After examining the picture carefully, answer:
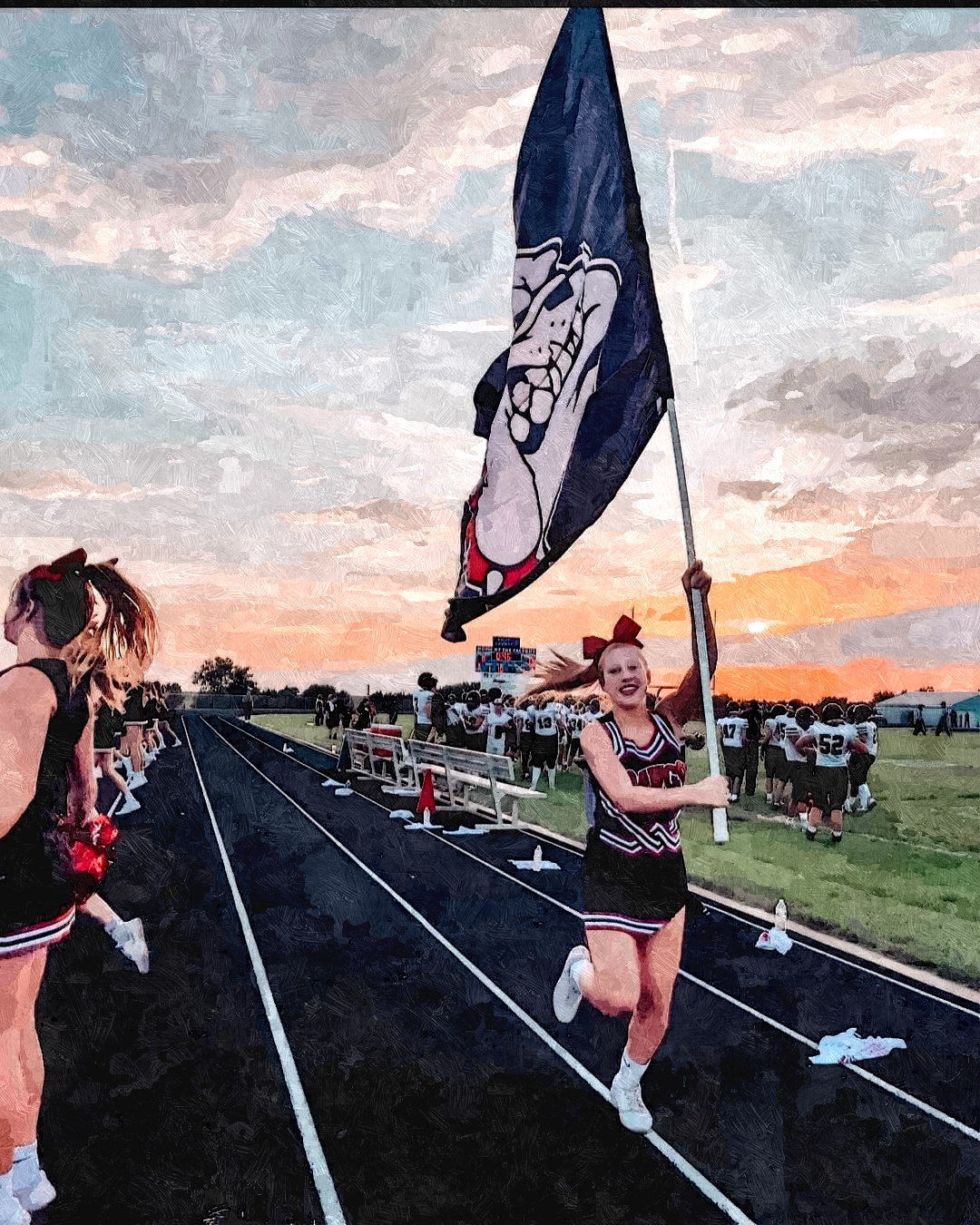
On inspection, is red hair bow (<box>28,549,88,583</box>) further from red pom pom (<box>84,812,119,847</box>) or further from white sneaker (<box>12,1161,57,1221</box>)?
white sneaker (<box>12,1161,57,1221</box>)

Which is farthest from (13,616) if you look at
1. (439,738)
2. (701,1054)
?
(439,738)

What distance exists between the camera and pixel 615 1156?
12.9ft

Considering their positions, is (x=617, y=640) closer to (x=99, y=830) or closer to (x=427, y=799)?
(x=99, y=830)

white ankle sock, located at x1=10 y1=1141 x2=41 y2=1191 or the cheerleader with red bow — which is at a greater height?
the cheerleader with red bow

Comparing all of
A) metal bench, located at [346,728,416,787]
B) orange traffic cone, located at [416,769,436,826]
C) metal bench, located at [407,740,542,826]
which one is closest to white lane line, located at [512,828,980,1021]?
metal bench, located at [407,740,542,826]

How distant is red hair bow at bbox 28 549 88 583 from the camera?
151 inches

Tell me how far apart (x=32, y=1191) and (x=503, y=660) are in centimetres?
352

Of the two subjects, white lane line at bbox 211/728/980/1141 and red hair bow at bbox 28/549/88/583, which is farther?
white lane line at bbox 211/728/980/1141

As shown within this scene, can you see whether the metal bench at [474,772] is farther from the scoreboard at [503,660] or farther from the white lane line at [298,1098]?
the white lane line at [298,1098]

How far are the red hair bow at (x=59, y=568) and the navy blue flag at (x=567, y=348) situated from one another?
7.30 feet

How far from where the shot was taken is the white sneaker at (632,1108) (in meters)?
Result: 4.10

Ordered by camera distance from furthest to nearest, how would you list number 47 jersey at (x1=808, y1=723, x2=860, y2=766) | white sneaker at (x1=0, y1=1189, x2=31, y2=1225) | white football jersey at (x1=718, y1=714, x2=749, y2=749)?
white football jersey at (x1=718, y1=714, x2=749, y2=749) < number 47 jersey at (x1=808, y1=723, x2=860, y2=766) < white sneaker at (x1=0, y1=1189, x2=31, y2=1225)

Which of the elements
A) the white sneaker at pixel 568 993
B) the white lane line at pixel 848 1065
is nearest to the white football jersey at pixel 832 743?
the white lane line at pixel 848 1065

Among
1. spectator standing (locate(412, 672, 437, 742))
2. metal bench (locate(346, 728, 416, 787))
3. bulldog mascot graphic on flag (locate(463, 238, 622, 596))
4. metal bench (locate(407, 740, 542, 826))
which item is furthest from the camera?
metal bench (locate(346, 728, 416, 787))
